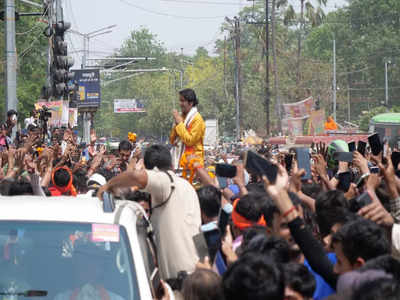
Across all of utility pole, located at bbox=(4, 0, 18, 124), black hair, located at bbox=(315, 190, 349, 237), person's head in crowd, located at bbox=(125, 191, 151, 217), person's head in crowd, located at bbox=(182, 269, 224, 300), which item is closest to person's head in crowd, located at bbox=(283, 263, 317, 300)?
person's head in crowd, located at bbox=(182, 269, 224, 300)

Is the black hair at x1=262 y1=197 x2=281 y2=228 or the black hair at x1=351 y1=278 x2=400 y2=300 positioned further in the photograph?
the black hair at x1=262 y1=197 x2=281 y2=228

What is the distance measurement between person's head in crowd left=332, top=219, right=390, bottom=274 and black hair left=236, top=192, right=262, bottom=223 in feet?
6.38

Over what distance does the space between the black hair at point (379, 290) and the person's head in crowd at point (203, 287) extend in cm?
86

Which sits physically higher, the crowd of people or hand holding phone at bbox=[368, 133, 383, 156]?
hand holding phone at bbox=[368, 133, 383, 156]

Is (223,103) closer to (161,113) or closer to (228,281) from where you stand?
(161,113)

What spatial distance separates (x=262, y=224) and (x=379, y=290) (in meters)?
3.48

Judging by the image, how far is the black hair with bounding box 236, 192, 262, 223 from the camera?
20.5 ft

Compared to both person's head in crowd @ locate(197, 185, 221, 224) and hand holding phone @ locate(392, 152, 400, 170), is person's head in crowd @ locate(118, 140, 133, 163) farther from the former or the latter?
hand holding phone @ locate(392, 152, 400, 170)

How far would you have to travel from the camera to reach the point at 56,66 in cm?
2164

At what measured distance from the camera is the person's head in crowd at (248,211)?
6262 millimetres

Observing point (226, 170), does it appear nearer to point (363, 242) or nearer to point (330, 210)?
point (330, 210)

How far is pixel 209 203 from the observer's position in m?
6.68

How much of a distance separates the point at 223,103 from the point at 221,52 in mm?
31347

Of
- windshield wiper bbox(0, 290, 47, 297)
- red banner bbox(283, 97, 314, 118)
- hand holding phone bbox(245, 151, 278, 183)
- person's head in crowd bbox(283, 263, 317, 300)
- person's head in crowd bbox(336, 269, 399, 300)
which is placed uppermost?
red banner bbox(283, 97, 314, 118)
